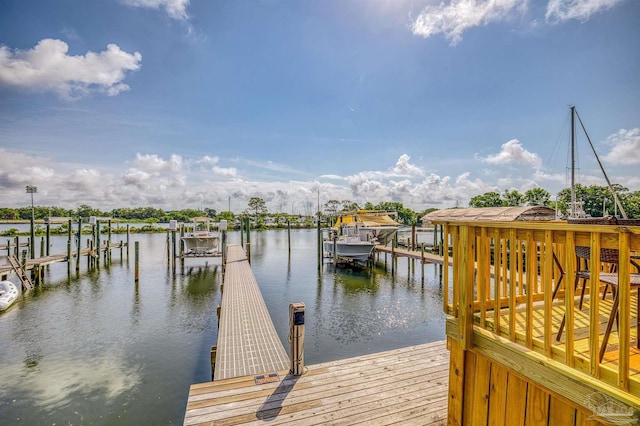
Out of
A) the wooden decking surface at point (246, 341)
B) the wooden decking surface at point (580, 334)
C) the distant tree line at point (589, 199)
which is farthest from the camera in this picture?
the distant tree line at point (589, 199)

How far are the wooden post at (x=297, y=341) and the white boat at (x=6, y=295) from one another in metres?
13.6

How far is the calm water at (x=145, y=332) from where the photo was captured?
5922mm

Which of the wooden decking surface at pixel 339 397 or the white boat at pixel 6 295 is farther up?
the wooden decking surface at pixel 339 397

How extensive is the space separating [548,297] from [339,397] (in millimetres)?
2540

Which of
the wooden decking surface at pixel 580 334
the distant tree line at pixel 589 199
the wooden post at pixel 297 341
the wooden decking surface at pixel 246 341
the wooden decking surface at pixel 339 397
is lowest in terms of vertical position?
the wooden decking surface at pixel 246 341

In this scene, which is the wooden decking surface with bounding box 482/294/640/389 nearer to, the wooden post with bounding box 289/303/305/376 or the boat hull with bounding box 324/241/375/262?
the wooden post with bounding box 289/303/305/376

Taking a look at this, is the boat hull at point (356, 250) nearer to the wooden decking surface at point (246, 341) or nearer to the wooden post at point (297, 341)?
the wooden decking surface at point (246, 341)

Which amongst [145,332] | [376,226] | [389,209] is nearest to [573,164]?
[376,226]

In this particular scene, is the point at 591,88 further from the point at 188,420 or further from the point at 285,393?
the point at 188,420

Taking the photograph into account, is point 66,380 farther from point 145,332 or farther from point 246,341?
point 246,341

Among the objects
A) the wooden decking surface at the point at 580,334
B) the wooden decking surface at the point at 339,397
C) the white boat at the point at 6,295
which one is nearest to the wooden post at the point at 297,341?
the wooden decking surface at the point at 339,397

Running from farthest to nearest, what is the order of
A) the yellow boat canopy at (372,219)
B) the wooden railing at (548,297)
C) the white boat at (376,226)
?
the yellow boat canopy at (372,219) → the white boat at (376,226) → the wooden railing at (548,297)

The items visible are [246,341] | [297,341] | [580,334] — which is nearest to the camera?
[580,334]

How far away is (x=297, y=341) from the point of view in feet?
13.3
